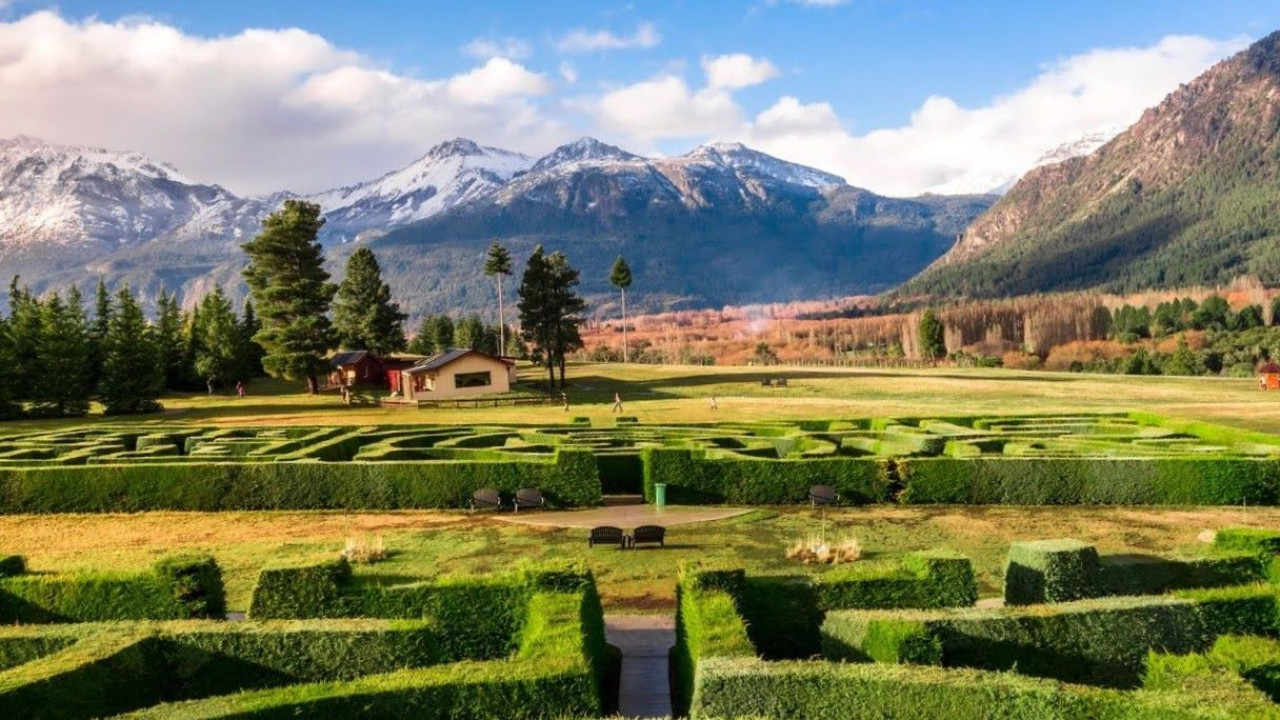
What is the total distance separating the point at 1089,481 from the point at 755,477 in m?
12.1

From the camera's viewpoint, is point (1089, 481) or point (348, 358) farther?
point (348, 358)

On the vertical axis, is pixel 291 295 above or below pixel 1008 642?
above

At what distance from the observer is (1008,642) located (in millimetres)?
14164

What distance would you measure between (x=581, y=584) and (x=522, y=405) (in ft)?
188

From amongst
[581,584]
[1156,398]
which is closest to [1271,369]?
[1156,398]

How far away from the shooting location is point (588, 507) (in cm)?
3222

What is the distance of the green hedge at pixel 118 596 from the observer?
1716cm

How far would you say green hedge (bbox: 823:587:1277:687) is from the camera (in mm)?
14094

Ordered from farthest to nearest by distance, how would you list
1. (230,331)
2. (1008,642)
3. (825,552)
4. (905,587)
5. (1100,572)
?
1. (230,331)
2. (825,552)
3. (1100,572)
4. (905,587)
5. (1008,642)

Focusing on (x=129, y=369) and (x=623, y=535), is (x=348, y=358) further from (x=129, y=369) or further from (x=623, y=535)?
(x=623, y=535)

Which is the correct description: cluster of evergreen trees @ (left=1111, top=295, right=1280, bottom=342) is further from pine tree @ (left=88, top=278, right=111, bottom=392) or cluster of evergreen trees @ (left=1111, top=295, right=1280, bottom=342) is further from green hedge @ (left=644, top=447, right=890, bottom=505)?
pine tree @ (left=88, top=278, right=111, bottom=392)

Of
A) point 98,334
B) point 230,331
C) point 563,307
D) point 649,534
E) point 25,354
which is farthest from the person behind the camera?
point 230,331

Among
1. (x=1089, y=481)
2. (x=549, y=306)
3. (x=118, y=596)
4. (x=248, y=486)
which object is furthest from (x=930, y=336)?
(x=118, y=596)

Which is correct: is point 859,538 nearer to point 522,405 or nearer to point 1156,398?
point 522,405
